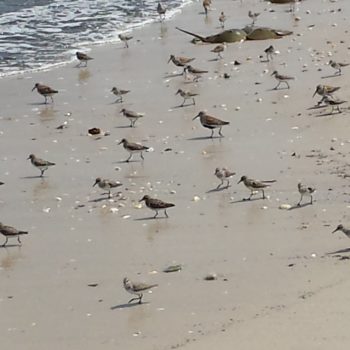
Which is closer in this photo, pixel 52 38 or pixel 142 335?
pixel 142 335

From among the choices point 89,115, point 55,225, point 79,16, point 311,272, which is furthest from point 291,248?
point 79,16

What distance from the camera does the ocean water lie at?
17.9 metres

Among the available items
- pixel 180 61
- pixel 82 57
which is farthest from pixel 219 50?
pixel 82 57

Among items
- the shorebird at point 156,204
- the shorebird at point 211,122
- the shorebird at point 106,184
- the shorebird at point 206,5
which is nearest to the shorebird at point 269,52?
the shorebird at point 211,122

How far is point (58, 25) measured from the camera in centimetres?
2058

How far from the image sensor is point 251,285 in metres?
8.30

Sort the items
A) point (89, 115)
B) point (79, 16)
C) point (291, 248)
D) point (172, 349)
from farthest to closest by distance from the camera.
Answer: point (79, 16) < point (89, 115) < point (291, 248) < point (172, 349)

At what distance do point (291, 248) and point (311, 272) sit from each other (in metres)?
0.65

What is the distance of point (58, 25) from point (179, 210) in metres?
10.8

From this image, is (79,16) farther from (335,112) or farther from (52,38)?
(335,112)

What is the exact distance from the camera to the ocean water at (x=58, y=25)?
58.8 ft

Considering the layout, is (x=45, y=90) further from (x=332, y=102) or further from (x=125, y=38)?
(x=332, y=102)

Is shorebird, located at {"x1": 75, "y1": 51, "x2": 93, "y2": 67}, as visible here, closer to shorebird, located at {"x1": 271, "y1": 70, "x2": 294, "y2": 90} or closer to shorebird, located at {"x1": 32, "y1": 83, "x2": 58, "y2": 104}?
shorebird, located at {"x1": 32, "y1": 83, "x2": 58, "y2": 104}

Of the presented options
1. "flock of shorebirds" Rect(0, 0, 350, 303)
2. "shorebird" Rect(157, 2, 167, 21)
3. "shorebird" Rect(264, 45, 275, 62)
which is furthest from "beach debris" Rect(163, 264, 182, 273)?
"shorebird" Rect(157, 2, 167, 21)
